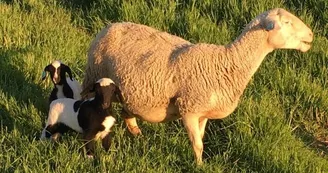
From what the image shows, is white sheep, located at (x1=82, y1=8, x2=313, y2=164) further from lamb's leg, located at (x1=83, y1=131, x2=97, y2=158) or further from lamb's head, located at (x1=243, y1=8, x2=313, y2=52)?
lamb's leg, located at (x1=83, y1=131, x2=97, y2=158)

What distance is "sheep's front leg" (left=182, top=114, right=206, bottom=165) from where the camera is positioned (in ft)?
16.1

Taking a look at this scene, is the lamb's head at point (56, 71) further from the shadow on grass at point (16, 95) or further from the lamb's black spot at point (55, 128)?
the lamb's black spot at point (55, 128)

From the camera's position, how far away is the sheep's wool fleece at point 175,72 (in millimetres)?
4906

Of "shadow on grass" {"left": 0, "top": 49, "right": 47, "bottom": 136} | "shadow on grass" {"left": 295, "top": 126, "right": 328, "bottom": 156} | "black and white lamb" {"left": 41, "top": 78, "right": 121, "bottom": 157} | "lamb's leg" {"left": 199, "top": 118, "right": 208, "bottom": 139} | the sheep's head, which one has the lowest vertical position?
"shadow on grass" {"left": 295, "top": 126, "right": 328, "bottom": 156}

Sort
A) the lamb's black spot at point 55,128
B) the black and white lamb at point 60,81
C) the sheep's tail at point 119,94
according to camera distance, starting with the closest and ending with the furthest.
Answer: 1. the sheep's tail at point 119,94
2. the lamb's black spot at point 55,128
3. the black and white lamb at point 60,81

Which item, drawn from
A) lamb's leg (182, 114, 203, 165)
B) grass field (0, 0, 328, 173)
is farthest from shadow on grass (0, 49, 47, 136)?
lamb's leg (182, 114, 203, 165)

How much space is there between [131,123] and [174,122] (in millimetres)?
419

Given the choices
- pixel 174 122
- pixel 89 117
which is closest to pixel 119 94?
pixel 89 117

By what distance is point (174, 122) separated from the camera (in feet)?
Result: 18.6

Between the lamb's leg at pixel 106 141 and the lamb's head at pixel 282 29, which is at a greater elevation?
the lamb's head at pixel 282 29

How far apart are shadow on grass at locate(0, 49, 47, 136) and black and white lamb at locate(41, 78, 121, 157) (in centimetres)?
34

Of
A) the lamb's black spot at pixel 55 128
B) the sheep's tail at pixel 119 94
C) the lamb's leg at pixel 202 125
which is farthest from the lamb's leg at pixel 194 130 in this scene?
the lamb's black spot at pixel 55 128

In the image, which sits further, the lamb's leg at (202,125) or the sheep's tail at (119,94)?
the lamb's leg at (202,125)

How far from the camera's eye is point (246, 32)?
496 cm
